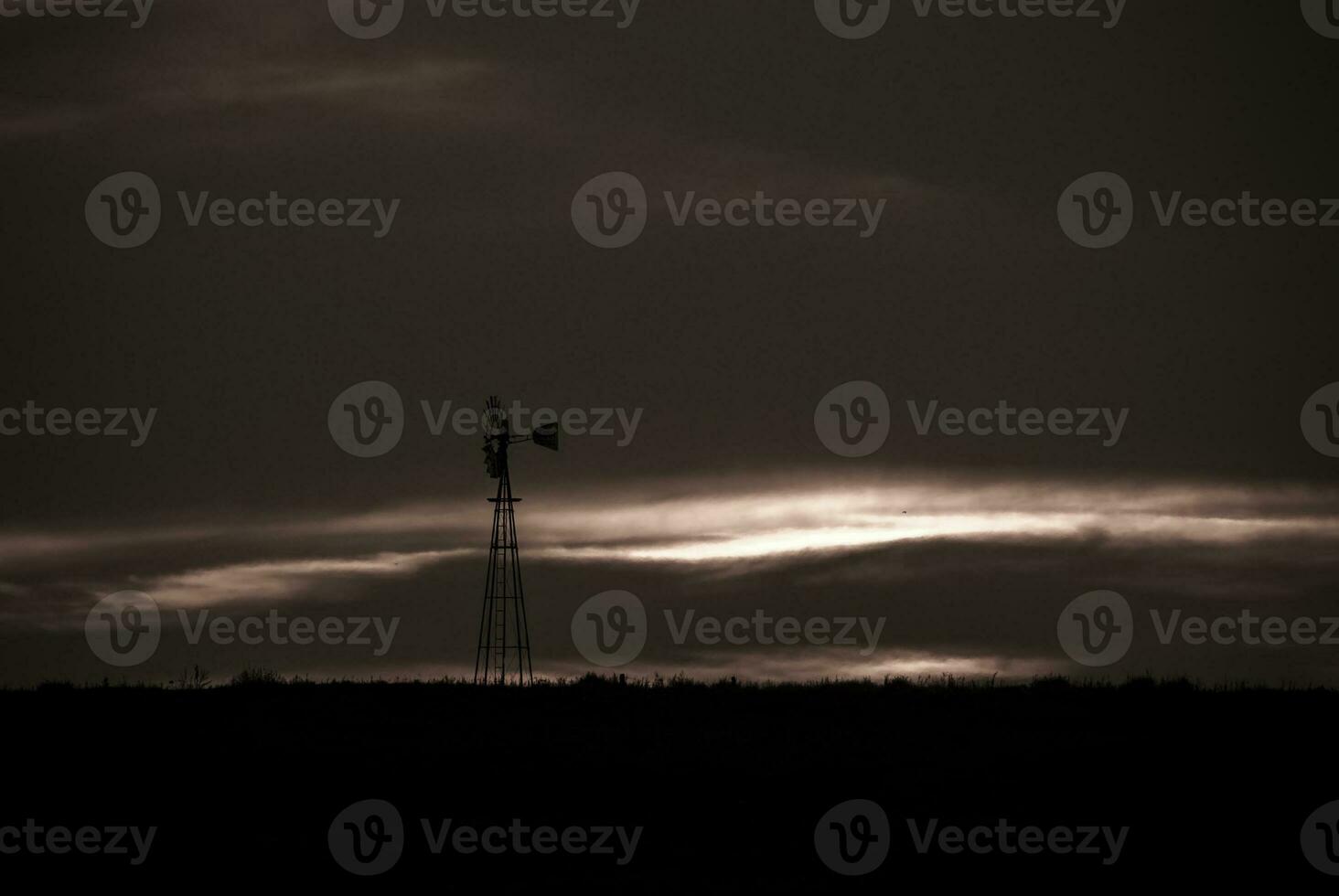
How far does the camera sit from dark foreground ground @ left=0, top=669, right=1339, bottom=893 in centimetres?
2761

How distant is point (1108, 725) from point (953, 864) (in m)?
9.66

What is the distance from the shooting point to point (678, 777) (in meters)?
32.0

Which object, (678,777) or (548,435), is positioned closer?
(678,777)

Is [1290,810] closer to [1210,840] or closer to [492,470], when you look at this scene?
[1210,840]

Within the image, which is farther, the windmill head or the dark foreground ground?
the windmill head

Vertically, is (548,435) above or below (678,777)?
above

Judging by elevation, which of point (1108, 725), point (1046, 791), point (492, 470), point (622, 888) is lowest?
point (622, 888)

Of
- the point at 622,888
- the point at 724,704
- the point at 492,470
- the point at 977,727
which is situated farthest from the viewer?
the point at 492,470

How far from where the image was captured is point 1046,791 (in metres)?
31.4

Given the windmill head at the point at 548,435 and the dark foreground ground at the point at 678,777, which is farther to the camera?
→ the windmill head at the point at 548,435

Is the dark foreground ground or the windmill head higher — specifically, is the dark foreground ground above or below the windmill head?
below

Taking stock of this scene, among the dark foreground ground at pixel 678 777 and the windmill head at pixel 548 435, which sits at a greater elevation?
the windmill head at pixel 548 435

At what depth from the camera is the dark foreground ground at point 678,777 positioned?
27.6m

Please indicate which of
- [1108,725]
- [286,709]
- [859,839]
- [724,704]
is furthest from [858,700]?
[286,709]
